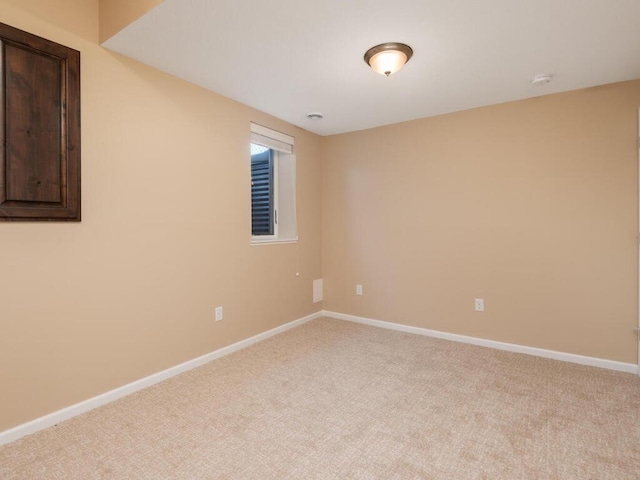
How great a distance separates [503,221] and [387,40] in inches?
77.8

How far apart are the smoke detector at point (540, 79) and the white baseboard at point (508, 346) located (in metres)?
2.21

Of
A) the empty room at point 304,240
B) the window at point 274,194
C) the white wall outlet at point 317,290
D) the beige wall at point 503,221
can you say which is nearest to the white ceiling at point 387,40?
the empty room at point 304,240

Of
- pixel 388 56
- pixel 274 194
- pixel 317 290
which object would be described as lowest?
pixel 317 290

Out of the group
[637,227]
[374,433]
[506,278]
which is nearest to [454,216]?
[506,278]

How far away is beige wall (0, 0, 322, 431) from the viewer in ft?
6.35

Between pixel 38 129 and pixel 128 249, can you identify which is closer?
pixel 38 129

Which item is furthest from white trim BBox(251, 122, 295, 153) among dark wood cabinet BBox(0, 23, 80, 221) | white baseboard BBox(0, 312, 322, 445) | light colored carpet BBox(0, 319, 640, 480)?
light colored carpet BBox(0, 319, 640, 480)

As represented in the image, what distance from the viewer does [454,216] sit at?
347 centimetres

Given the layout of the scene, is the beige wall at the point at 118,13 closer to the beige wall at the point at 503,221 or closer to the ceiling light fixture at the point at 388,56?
the ceiling light fixture at the point at 388,56

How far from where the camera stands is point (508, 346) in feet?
10.5

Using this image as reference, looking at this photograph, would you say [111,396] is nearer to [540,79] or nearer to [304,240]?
[304,240]

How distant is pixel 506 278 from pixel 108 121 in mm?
3407

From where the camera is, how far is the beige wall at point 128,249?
1.94 m

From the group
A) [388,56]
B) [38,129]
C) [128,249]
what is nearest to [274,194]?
[128,249]
